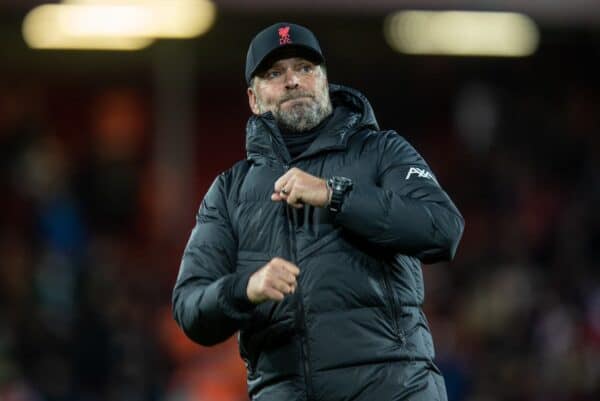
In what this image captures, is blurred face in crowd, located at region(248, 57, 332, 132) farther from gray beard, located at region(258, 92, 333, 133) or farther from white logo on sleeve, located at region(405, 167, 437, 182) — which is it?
white logo on sleeve, located at region(405, 167, 437, 182)

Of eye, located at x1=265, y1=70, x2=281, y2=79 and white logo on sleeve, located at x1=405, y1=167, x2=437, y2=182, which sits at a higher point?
eye, located at x1=265, y1=70, x2=281, y2=79

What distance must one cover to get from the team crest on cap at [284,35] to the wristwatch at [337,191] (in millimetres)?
563

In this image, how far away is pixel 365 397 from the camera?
394cm

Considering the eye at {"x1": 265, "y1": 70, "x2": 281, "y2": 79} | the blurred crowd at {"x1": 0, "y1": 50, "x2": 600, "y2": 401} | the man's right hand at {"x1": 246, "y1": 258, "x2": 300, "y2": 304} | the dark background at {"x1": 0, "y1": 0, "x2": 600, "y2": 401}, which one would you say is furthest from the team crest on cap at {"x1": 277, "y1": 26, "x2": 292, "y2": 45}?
the dark background at {"x1": 0, "y1": 0, "x2": 600, "y2": 401}

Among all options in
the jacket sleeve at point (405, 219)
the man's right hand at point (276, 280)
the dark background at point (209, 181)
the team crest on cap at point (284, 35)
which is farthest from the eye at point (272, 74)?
the dark background at point (209, 181)

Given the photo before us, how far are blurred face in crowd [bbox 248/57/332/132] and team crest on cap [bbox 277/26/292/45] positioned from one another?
61mm

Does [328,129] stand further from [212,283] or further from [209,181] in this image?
[209,181]

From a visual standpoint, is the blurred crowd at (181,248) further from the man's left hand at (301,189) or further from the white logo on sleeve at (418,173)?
the man's left hand at (301,189)

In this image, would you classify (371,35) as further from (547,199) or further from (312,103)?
(312,103)

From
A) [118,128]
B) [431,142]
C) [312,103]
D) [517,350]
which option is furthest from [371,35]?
[312,103]

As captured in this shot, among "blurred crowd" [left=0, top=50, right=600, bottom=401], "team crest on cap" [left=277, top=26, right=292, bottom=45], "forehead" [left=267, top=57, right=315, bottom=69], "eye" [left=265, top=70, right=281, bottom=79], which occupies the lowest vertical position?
"blurred crowd" [left=0, top=50, right=600, bottom=401]

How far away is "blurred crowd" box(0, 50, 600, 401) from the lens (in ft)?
33.0

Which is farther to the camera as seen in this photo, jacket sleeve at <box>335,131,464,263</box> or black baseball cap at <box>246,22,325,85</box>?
black baseball cap at <box>246,22,325,85</box>

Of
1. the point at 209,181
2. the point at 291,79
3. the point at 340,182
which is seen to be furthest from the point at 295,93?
the point at 209,181
